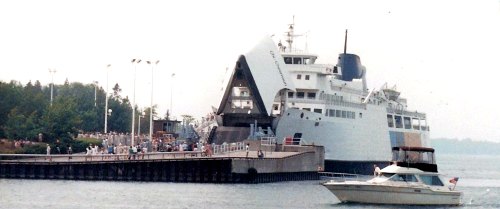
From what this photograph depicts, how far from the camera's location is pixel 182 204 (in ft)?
189

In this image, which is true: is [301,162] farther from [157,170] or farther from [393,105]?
[393,105]

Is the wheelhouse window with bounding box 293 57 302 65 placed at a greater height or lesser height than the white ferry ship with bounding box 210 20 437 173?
greater

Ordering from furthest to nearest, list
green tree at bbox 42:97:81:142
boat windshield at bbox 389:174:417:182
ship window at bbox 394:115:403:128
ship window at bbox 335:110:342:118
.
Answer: ship window at bbox 394:115:403:128 < ship window at bbox 335:110:342:118 < green tree at bbox 42:97:81:142 < boat windshield at bbox 389:174:417:182

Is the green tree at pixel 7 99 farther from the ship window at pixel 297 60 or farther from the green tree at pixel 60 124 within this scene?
the ship window at pixel 297 60

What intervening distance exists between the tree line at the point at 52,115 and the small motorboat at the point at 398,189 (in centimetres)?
3678

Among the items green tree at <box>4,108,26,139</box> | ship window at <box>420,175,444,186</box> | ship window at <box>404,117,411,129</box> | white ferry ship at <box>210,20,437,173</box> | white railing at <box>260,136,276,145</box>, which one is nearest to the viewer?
ship window at <box>420,175,444,186</box>

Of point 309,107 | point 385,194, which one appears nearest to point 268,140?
point 309,107

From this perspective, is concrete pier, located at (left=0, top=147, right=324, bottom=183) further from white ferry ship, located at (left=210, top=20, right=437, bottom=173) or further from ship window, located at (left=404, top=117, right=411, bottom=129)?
ship window, located at (left=404, top=117, right=411, bottom=129)

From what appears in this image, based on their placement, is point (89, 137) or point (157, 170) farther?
point (89, 137)

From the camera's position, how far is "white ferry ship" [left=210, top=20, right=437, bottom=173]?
87.9 meters

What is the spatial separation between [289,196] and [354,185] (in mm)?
7511

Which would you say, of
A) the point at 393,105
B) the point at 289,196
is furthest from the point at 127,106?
the point at 289,196

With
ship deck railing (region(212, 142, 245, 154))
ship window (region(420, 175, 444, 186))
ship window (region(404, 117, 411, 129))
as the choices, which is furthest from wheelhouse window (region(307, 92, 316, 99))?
ship window (region(420, 175, 444, 186))

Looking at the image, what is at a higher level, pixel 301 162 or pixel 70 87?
pixel 70 87
